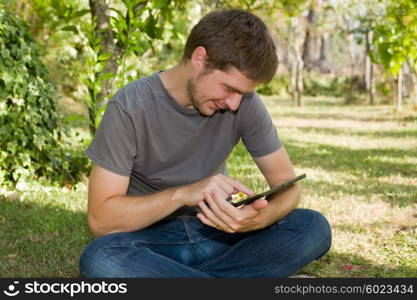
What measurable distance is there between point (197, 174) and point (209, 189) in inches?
15.3

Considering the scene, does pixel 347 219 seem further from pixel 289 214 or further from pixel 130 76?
pixel 130 76

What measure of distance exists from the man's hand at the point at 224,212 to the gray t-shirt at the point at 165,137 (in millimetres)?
357

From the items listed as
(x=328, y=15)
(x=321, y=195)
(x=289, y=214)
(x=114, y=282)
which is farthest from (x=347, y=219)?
(x=328, y=15)

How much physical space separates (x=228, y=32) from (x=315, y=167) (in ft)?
15.3

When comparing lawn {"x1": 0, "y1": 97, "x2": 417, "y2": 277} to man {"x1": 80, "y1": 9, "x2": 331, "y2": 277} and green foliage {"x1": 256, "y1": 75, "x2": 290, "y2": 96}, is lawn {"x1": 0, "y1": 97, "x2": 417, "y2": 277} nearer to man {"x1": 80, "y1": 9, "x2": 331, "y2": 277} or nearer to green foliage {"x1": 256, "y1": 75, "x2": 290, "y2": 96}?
man {"x1": 80, "y1": 9, "x2": 331, "y2": 277}

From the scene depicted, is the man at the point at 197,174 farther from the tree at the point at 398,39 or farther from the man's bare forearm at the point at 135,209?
the tree at the point at 398,39

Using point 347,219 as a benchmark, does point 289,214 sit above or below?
above

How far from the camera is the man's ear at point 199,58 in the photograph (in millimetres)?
2561

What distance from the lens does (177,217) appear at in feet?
9.43

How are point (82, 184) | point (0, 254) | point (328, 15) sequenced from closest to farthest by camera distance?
point (0, 254) < point (82, 184) < point (328, 15)

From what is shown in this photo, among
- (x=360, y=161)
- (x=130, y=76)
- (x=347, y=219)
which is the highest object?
(x=130, y=76)

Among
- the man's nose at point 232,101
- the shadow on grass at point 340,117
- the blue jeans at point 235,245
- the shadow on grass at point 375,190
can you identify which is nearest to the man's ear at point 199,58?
the man's nose at point 232,101

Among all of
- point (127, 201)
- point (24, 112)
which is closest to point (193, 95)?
point (127, 201)

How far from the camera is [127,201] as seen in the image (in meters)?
2.50
